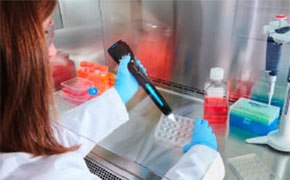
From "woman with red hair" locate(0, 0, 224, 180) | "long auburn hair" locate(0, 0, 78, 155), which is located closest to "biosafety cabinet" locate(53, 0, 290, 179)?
"woman with red hair" locate(0, 0, 224, 180)

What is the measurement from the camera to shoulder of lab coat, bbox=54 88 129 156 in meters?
0.81

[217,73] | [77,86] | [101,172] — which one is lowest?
[101,172]

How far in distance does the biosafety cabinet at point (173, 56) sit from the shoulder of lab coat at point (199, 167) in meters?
0.05

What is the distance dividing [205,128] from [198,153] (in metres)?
0.15

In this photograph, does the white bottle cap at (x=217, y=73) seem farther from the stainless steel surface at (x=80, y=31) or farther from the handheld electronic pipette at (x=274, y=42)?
the stainless steel surface at (x=80, y=31)

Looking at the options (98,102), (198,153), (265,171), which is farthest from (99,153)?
(265,171)

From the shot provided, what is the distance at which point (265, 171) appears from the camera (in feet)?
2.39

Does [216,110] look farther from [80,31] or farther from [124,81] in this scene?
[80,31]

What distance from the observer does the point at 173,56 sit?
4.04 feet

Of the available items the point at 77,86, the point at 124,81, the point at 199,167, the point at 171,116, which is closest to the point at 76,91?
the point at 77,86

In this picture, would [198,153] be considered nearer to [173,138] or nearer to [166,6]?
[173,138]

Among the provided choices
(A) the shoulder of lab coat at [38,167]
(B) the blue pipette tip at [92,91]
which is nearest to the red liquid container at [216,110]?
(B) the blue pipette tip at [92,91]

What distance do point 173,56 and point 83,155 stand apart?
2.04ft

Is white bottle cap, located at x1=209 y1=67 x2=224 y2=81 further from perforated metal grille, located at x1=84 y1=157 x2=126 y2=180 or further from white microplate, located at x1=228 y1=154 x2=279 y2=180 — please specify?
perforated metal grille, located at x1=84 y1=157 x2=126 y2=180
